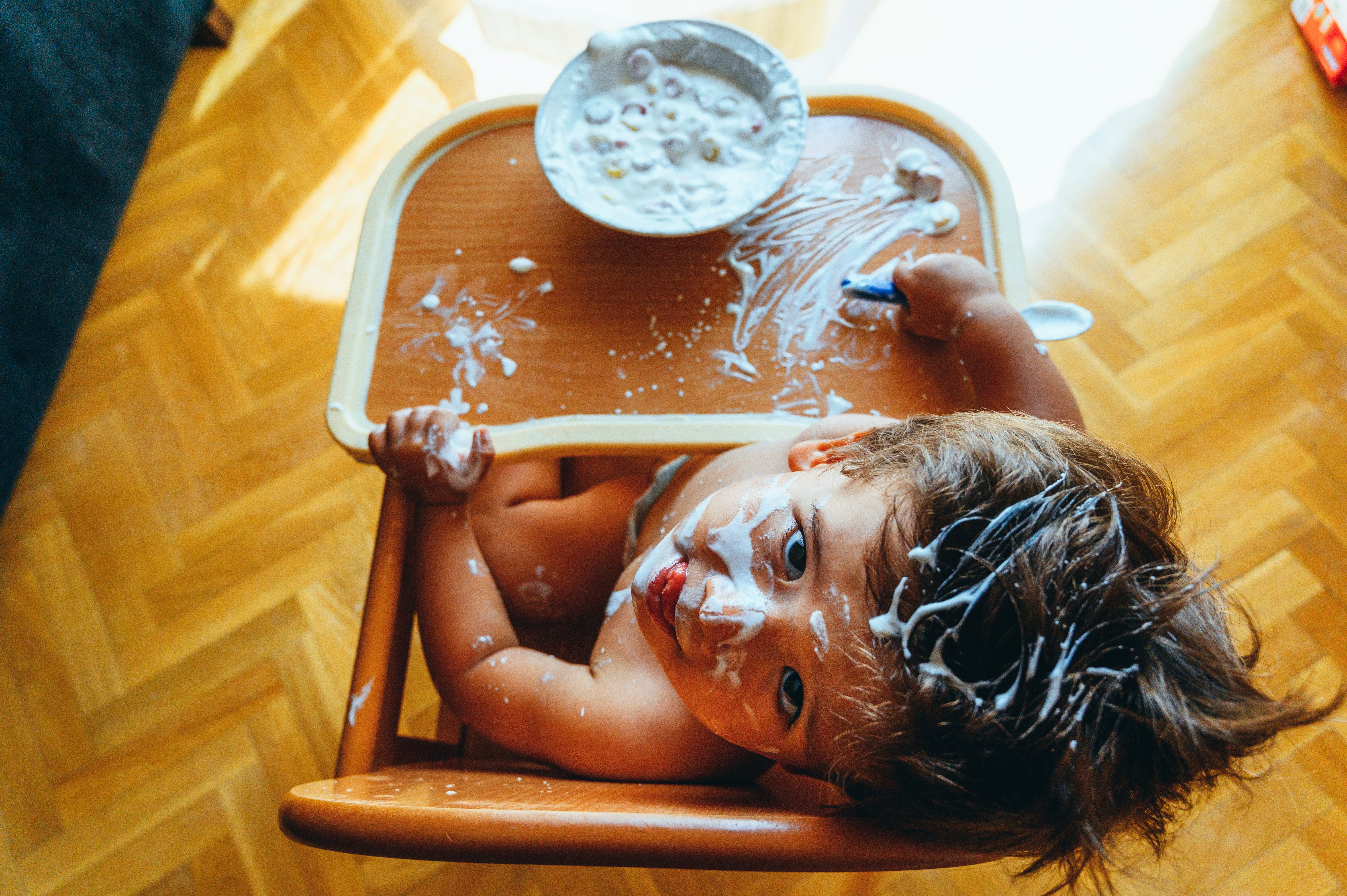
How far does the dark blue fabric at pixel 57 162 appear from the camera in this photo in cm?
127

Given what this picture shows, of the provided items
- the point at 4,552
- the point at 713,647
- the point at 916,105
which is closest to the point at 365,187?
the point at 4,552

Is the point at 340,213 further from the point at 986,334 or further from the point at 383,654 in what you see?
the point at 986,334

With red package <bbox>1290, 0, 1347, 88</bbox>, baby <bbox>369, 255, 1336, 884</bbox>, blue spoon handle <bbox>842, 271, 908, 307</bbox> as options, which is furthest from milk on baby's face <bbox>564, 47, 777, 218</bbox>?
red package <bbox>1290, 0, 1347, 88</bbox>

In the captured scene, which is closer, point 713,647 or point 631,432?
point 713,647

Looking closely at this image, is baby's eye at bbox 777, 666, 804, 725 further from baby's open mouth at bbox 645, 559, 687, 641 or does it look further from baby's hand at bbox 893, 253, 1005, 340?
baby's hand at bbox 893, 253, 1005, 340

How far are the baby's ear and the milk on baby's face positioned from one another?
35cm

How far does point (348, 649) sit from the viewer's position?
1315mm

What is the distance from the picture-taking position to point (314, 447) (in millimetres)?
1479

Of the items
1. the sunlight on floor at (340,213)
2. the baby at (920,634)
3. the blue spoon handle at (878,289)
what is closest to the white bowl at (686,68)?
the blue spoon handle at (878,289)

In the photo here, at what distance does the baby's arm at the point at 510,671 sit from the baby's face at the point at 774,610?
9 cm

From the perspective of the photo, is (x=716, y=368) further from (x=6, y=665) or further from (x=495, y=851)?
(x=6, y=665)

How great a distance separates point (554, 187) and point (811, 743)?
642mm

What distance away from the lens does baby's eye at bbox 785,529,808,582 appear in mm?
603

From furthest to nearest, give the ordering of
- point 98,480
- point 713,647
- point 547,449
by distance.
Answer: point 98,480, point 547,449, point 713,647
